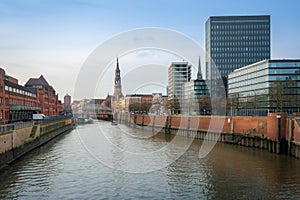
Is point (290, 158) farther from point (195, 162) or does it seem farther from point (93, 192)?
point (93, 192)

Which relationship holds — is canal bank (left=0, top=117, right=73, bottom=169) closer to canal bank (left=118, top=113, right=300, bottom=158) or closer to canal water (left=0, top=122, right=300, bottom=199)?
canal water (left=0, top=122, right=300, bottom=199)

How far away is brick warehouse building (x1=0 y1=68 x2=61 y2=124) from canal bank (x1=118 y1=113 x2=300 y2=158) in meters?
32.8

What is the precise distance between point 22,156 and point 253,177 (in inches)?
957

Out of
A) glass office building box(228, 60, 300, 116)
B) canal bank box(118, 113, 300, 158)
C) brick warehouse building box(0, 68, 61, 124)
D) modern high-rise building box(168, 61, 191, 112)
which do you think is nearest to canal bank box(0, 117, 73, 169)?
brick warehouse building box(0, 68, 61, 124)

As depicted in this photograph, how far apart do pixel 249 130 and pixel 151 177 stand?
25.5m

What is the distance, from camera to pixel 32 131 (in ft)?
150

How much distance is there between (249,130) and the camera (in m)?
48.5

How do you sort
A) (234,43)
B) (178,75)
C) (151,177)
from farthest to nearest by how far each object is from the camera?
(178,75) → (234,43) → (151,177)

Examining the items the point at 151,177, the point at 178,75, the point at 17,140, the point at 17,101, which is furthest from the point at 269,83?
the point at 178,75

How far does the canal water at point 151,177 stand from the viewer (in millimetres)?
22234

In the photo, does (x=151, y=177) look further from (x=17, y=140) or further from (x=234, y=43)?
(x=234, y=43)

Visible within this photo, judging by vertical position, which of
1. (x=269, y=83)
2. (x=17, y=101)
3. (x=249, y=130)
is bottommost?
(x=249, y=130)

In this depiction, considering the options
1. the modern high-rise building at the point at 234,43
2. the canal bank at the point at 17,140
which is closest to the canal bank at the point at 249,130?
the canal bank at the point at 17,140

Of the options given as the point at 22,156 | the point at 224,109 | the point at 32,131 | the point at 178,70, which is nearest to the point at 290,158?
the point at 22,156
